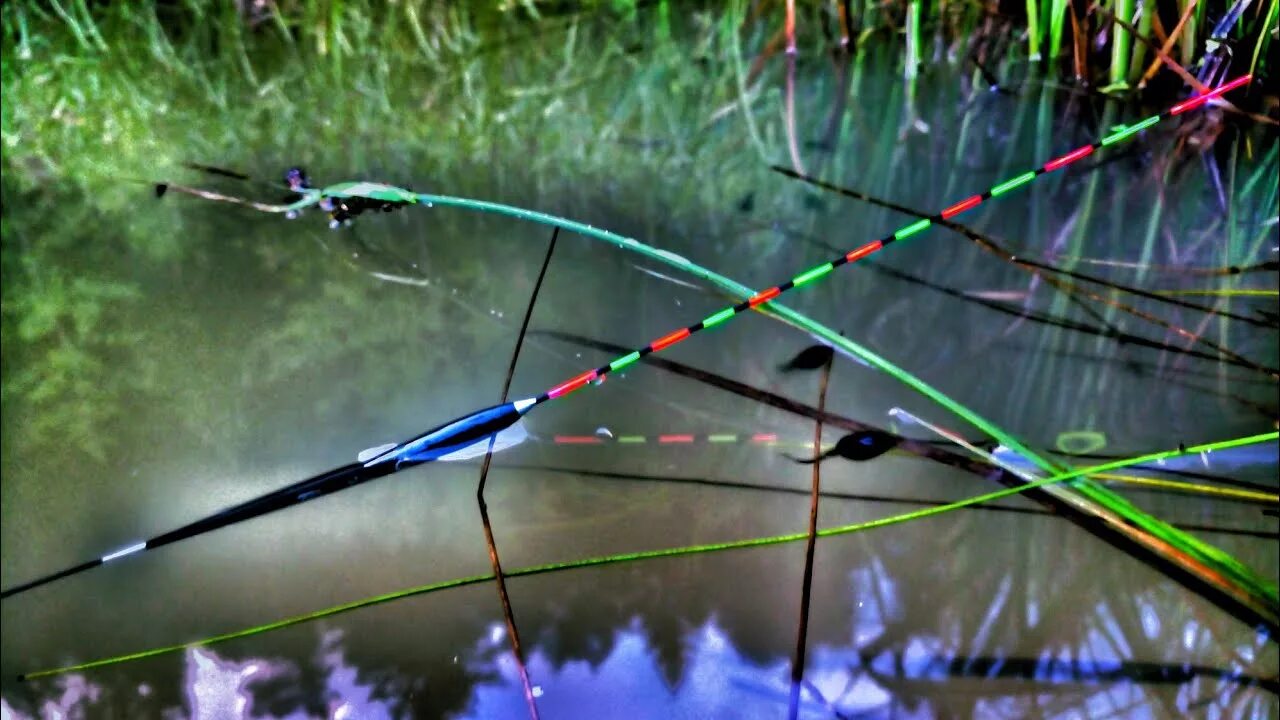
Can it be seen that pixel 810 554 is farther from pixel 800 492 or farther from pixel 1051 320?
pixel 1051 320

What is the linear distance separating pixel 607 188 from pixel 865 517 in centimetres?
75

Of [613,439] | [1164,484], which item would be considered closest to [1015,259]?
[1164,484]

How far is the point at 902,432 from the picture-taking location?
1.15 meters

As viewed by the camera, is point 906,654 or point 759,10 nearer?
point 906,654

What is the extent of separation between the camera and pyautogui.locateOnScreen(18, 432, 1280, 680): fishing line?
103 cm

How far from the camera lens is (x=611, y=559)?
107 cm

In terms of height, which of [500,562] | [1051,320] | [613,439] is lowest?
[500,562]

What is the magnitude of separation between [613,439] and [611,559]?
174 mm

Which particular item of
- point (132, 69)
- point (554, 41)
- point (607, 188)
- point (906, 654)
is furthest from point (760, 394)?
point (132, 69)

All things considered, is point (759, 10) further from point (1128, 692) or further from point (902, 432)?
point (1128, 692)

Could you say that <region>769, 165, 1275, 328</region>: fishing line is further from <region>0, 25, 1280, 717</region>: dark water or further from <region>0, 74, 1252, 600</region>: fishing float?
<region>0, 74, 1252, 600</region>: fishing float

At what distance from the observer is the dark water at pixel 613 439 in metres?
1.00

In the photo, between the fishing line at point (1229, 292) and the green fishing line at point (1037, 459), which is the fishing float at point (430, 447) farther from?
the fishing line at point (1229, 292)

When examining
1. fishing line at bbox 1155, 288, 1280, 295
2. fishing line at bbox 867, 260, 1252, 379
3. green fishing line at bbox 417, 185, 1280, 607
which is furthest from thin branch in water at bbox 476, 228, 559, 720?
fishing line at bbox 1155, 288, 1280, 295
